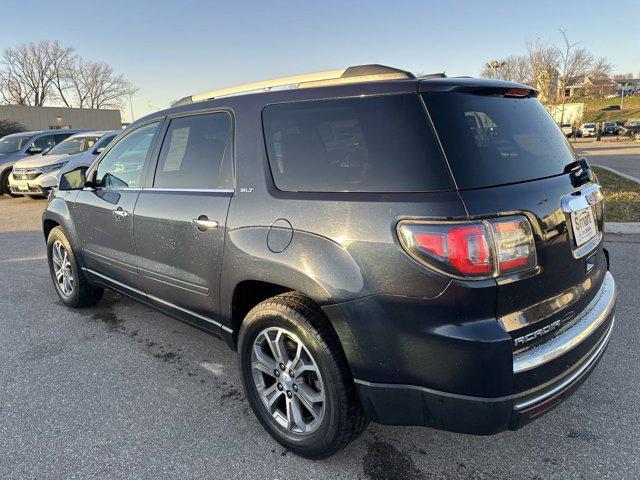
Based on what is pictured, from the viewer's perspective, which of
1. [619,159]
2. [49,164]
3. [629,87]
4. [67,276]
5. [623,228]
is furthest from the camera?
[629,87]

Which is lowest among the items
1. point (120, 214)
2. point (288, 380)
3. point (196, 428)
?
point (196, 428)

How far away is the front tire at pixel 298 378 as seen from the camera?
83.0 inches

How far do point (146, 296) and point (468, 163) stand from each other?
2.55 m

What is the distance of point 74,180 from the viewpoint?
4.09 meters

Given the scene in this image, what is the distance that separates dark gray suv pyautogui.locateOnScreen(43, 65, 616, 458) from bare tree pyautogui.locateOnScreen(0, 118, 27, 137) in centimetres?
4345

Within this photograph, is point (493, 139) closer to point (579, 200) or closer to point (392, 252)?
point (579, 200)

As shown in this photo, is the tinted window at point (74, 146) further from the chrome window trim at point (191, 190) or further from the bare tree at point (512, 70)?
the bare tree at point (512, 70)

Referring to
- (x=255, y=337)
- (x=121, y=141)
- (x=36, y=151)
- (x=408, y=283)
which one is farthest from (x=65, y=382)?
(x=36, y=151)

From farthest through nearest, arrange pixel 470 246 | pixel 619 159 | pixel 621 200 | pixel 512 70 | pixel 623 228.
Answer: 1. pixel 512 70
2. pixel 619 159
3. pixel 621 200
4. pixel 623 228
5. pixel 470 246

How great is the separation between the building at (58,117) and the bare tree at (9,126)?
0.67 metres

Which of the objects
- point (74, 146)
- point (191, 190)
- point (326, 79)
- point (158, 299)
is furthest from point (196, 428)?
point (74, 146)

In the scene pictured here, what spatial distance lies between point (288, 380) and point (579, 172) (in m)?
1.88

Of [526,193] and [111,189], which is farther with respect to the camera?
[111,189]

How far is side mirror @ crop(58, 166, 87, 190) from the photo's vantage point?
4.04m
